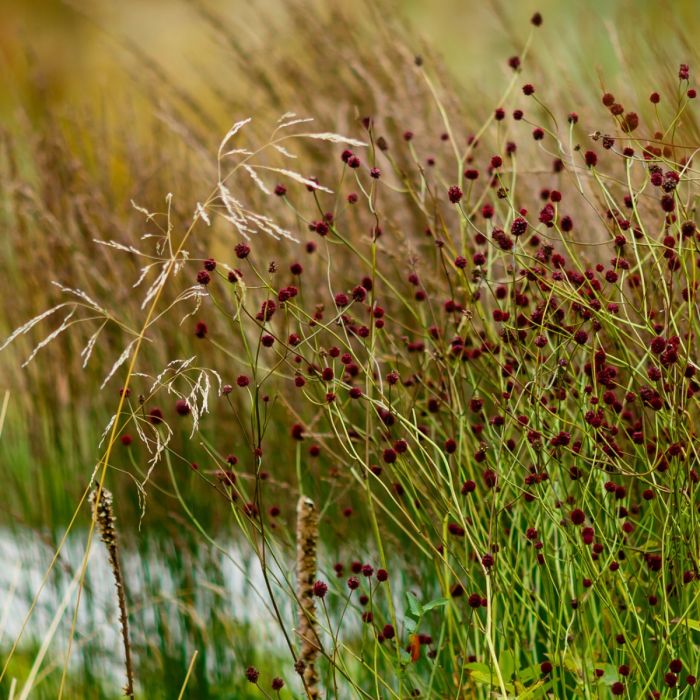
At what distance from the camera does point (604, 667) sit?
1.53 m

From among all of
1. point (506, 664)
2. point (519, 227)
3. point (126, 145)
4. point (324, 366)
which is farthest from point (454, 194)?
point (126, 145)

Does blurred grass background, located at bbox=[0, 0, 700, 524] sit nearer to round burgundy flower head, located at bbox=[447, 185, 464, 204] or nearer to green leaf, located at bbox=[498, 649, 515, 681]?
round burgundy flower head, located at bbox=[447, 185, 464, 204]

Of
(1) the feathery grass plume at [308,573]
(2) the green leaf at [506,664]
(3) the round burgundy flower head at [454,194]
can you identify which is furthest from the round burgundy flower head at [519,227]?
(2) the green leaf at [506,664]

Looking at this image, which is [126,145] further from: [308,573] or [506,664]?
[506,664]

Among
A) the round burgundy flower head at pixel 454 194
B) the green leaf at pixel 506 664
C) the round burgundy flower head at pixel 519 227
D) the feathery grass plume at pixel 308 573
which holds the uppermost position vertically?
the round burgundy flower head at pixel 454 194

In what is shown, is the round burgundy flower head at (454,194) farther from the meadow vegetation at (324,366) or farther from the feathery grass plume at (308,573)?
the feathery grass plume at (308,573)

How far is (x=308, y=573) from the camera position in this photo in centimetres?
152

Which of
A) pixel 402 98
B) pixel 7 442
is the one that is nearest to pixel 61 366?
pixel 7 442

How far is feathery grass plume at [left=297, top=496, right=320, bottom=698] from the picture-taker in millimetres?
1473

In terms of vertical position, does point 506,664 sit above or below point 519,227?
below

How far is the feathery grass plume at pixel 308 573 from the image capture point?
1473 millimetres

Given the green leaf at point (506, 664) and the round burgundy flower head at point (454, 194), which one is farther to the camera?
the green leaf at point (506, 664)

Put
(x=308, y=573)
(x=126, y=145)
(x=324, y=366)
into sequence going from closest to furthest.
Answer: (x=308, y=573) → (x=324, y=366) → (x=126, y=145)

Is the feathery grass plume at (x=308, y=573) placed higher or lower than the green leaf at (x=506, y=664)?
higher
